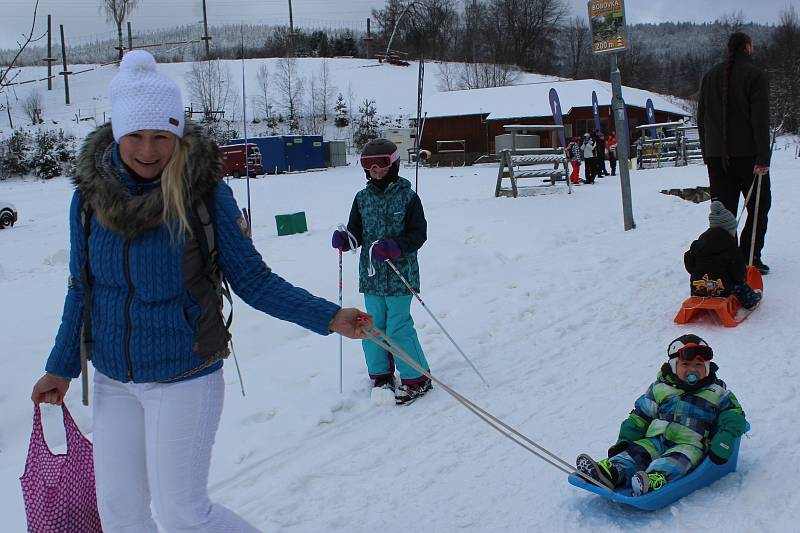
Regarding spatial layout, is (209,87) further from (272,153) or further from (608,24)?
(608,24)

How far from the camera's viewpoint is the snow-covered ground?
352 cm

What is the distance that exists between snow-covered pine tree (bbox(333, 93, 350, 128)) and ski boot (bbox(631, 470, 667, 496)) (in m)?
50.0

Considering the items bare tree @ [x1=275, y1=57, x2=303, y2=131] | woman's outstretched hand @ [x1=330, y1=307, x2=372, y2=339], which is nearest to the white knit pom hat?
woman's outstretched hand @ [x1=330, y1=307, x2=372, y2=339]

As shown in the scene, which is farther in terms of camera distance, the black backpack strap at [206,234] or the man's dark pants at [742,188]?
the man's dark pants at [742,188]

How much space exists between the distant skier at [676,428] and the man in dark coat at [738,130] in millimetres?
3960

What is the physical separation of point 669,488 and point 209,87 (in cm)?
5500

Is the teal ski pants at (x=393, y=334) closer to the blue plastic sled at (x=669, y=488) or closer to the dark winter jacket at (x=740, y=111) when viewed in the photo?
the blue plastic sled at (x=669, y=488)

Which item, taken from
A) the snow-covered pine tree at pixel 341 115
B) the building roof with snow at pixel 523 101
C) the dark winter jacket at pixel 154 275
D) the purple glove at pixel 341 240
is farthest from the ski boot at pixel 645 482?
the snow-covered pine tree at pixel 341 115

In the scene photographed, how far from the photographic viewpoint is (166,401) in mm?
2371

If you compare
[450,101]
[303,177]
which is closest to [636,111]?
[450,101]

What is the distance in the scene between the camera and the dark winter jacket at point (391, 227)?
5.09 metres

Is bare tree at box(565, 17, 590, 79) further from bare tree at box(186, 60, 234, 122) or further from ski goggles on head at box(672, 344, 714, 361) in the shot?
ski goggles on head at box(672, 344, 714, 361)

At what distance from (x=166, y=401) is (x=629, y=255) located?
759 cm

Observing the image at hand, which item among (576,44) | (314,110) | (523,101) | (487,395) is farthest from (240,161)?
(576,44)
